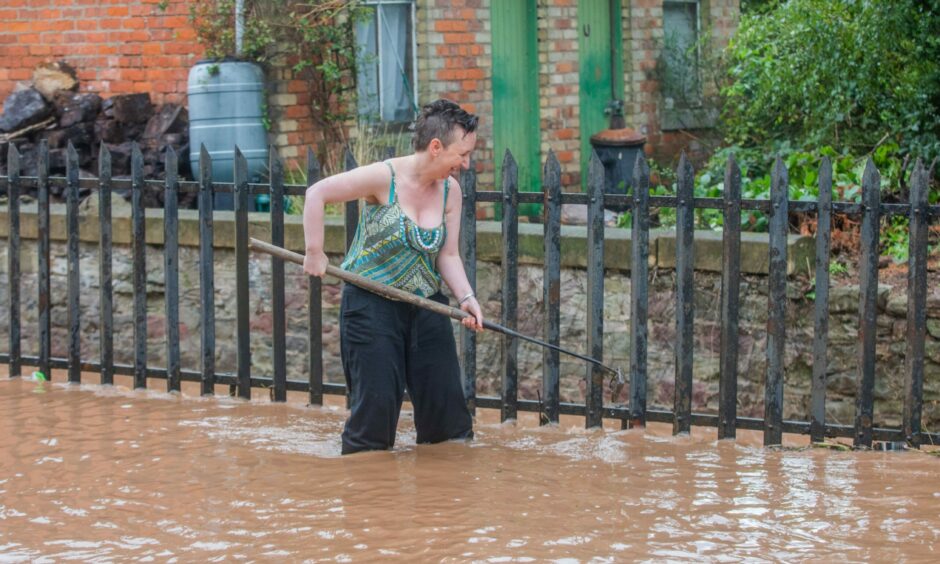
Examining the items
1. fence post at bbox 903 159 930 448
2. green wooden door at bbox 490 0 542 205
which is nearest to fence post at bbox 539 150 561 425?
fence post at bbox 903 159 930 448

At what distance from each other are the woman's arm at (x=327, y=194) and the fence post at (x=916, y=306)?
7.61 ft

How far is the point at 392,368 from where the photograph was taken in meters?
5.44

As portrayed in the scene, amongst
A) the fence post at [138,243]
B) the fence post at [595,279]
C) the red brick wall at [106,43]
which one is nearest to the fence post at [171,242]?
the fence post at [138,243]

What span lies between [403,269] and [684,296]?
4.64 feet

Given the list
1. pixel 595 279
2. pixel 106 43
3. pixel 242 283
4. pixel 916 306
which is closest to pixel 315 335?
pixel 242 283

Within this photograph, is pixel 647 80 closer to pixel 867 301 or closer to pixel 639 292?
pixel 639 292

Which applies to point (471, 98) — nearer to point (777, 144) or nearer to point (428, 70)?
point (428, 70)

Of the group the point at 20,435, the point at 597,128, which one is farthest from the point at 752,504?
the point at 597,128

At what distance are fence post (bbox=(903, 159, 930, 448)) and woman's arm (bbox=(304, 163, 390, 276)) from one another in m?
2.32

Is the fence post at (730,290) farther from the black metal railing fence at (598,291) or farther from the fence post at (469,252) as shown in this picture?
the fence post at (469,252)

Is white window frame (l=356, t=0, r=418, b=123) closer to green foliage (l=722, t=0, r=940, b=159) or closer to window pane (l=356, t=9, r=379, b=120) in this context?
window pane (l=356, t=9, r=379, b=120)

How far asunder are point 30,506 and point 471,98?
23.8 feet

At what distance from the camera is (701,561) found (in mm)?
4363

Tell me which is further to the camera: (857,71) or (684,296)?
(857,71)
